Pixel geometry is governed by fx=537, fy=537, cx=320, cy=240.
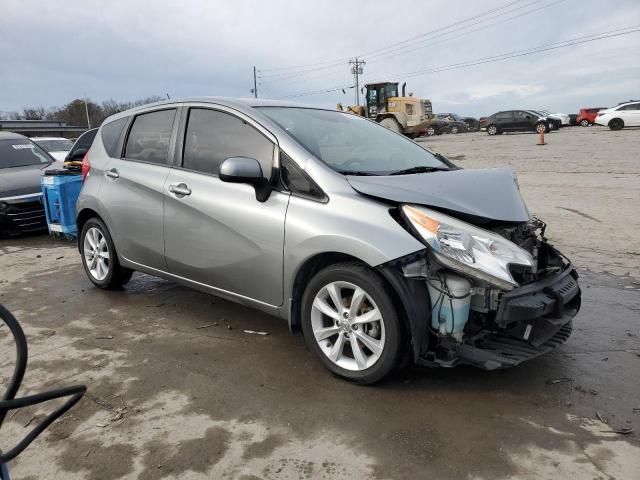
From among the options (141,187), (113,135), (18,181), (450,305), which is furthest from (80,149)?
(450,305)

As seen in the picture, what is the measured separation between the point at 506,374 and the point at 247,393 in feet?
5.37

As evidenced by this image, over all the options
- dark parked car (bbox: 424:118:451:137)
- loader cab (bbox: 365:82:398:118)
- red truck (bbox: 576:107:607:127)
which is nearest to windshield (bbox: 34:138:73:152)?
loader cab (bbox: 365:82:398:118)

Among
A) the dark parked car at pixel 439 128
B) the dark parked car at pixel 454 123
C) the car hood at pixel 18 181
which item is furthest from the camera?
the dark parked car at pixel 454 123

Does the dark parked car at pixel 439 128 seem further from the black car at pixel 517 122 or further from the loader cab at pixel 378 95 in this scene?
the loader cab at pixel 378 95

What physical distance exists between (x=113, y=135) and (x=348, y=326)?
329cm

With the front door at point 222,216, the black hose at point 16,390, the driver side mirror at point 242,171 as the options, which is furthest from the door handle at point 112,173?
the black hose at point 16,390

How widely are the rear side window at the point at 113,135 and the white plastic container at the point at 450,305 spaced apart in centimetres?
340

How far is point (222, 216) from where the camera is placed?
384 centimetres

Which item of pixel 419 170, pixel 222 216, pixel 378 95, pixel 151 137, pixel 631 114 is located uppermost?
pixel 378 95

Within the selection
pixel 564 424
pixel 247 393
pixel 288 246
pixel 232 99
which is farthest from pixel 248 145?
pixel 564 424

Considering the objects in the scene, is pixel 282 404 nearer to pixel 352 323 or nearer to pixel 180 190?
pixel 352 323

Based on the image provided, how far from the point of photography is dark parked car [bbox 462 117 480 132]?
1953 inches

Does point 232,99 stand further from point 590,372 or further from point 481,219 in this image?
point 590,372

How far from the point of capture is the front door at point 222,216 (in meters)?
3.60
